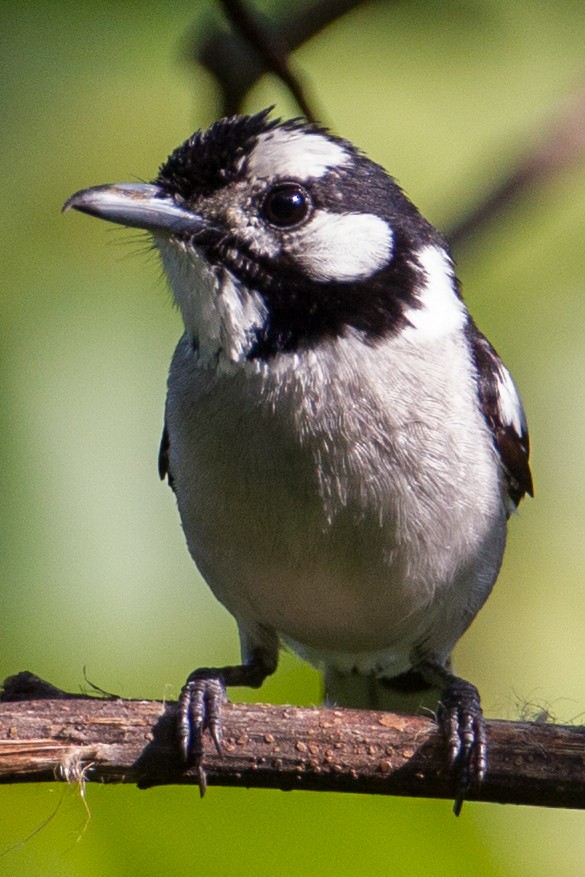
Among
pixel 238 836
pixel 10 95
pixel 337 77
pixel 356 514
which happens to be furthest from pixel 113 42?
pixel 238 836

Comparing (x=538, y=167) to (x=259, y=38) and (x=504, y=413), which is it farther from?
(x=504, y=413)

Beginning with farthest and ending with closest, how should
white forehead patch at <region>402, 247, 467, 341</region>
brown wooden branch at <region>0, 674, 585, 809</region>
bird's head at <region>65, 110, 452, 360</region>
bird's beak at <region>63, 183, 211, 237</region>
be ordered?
white forehead patch at <region>402, 247, 467, 341</region> → bird's head at <region>65, 110, 452, 360</region> → bird's beak at <region>63, 183, 211, 237</region> → brown wooden branch at <region>0, 674, 585, 809</region>

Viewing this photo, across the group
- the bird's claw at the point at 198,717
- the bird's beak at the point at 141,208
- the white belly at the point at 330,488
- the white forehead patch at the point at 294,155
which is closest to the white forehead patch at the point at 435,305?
the white belly at the point at 330,488

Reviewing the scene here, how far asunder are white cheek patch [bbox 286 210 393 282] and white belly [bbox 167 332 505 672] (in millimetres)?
209

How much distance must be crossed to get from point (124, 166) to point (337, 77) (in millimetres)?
709

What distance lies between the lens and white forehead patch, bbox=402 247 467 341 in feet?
12.1

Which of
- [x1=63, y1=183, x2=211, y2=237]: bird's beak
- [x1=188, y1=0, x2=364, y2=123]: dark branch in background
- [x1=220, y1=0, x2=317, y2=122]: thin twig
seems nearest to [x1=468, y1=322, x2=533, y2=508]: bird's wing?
[x1=63, y1=183, x2=211, y2=237]: bird's beak

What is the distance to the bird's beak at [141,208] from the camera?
132 inches

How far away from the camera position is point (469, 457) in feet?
12.3

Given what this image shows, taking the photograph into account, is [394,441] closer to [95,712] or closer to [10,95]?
[95,712]

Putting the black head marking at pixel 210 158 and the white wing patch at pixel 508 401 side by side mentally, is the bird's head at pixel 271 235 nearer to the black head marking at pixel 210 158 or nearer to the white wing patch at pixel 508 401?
the black head marking at pixel 210 158

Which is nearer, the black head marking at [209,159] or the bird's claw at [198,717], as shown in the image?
the bird's claw at [198,717]

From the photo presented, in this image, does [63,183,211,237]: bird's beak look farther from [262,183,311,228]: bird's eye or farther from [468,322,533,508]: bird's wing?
[468,322,533,508]: bird's wing

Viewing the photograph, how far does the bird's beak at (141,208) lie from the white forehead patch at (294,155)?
23 cm
